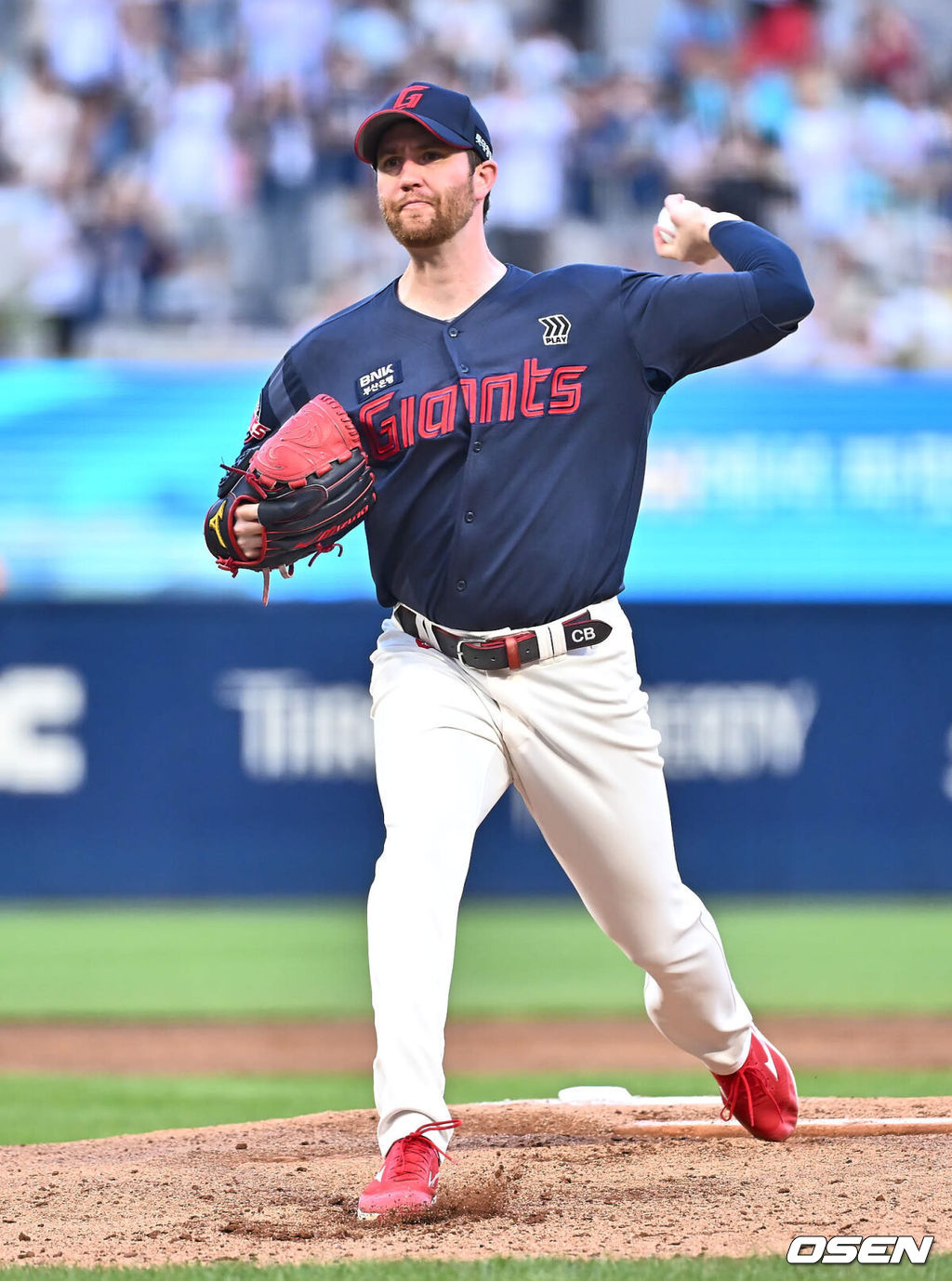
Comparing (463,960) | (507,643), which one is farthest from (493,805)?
(463,960)

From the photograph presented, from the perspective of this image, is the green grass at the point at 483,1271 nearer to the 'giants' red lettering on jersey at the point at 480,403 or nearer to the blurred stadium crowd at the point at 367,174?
the 'giants' red lettering on jersey at the point at 480,403

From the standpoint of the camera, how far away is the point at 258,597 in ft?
30.6

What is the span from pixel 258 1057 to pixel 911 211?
7.35m

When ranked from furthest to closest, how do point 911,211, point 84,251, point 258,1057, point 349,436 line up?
1. point 911,211
2. point 84,251
3. point 258,1057
4. point 349,436

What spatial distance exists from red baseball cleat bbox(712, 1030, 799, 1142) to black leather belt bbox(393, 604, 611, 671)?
95 cm

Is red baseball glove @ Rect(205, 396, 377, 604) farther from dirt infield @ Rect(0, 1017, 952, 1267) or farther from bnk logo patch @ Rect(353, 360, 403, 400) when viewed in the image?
dirt infield @ Rect(0, 1017, 952, 1267)

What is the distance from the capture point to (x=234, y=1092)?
560cm

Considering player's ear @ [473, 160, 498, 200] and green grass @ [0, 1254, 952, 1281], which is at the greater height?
player's ear @ [473, 160, 498, 200]

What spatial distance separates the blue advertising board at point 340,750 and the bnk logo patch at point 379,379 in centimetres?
579

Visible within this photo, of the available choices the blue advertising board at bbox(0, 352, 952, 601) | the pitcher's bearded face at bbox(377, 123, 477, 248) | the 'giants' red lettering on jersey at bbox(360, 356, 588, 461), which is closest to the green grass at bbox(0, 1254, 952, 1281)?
the 'giants' red lettering on jersey at bbox(360, 356, 588, 461)

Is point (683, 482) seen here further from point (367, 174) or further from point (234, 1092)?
point (234, 1092)

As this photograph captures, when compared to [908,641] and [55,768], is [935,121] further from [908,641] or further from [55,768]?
[55,768]

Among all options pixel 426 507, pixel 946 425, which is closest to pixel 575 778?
pixel 426 507

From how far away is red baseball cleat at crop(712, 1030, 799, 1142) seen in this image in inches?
153
